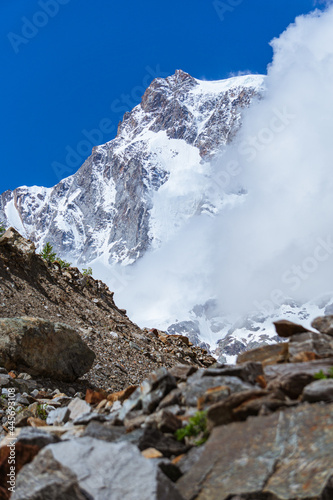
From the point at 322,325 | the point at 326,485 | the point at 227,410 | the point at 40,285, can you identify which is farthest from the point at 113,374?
the point at 326,485

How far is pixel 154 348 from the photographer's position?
2473cm

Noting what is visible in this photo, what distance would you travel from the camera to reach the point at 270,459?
572 centimetres

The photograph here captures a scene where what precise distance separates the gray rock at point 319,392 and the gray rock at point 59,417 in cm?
561

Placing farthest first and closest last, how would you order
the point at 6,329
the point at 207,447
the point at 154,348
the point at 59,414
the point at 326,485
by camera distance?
the point at 154,348
the point at 6,329
the point at 59,414
the point at 207,447
the point at 326,485

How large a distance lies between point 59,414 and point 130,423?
329 cm

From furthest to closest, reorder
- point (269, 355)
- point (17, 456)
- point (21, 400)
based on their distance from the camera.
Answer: point (21, 400)
point (269, 355)
point (17, 456)

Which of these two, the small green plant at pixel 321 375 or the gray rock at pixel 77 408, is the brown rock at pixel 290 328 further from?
the gray rock at pixel 77 408

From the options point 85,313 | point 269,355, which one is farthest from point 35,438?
point 85,313

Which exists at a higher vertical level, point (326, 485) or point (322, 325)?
point (322, 325)

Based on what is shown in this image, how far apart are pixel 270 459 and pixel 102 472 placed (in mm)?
2150

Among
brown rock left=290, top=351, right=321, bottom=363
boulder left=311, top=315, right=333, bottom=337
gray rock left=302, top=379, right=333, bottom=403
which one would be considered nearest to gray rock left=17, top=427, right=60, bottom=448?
gray rock left=302, top=379, right=333, bottom=403

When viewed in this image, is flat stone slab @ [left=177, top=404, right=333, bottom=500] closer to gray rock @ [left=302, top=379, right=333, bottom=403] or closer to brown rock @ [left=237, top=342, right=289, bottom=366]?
gray rock @ [left=302, top=379, right=333, bottom=403]

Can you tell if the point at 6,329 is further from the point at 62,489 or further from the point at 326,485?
the point at 326,485

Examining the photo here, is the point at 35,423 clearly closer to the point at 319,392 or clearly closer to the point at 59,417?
the point at 59,417
